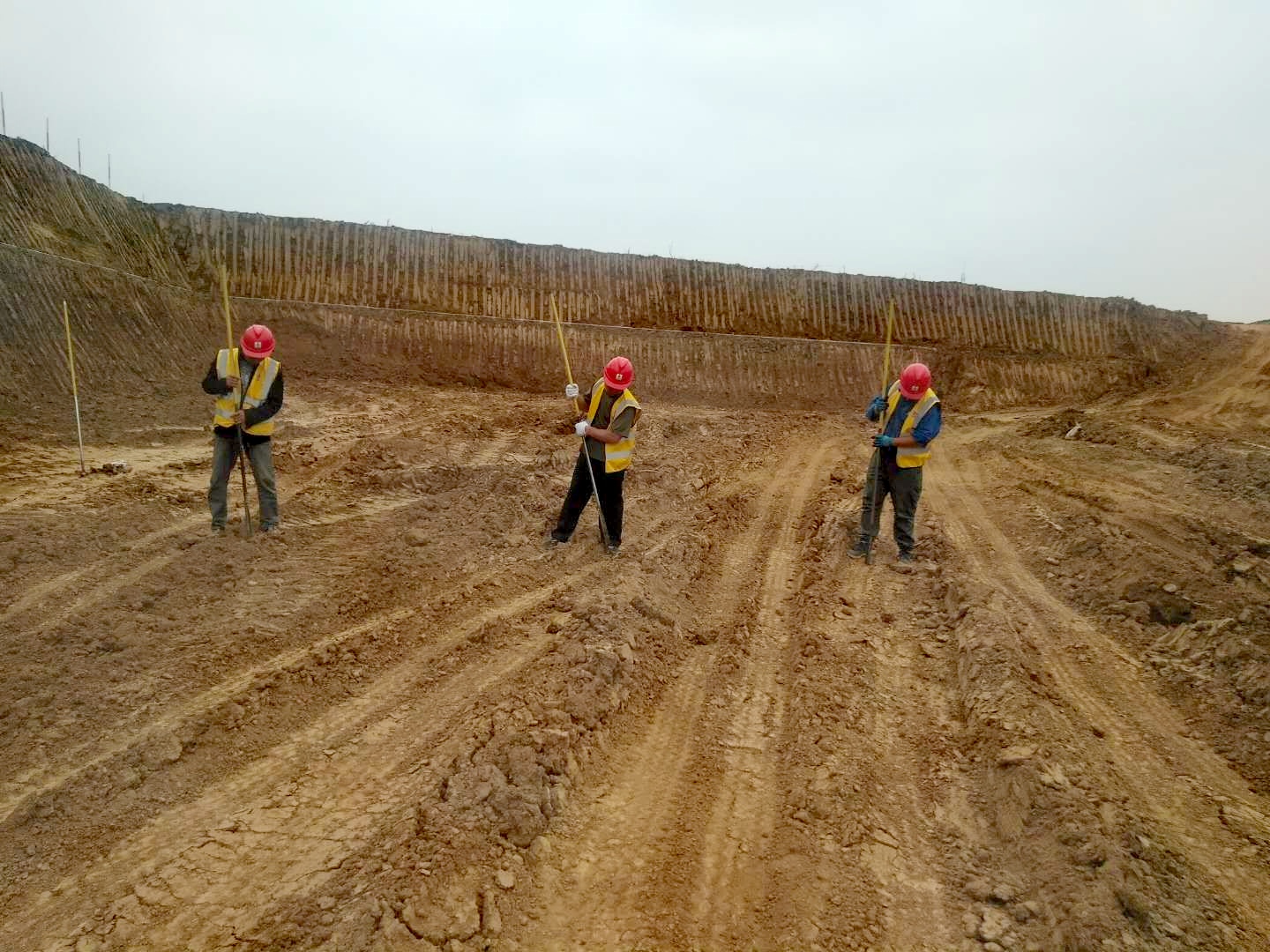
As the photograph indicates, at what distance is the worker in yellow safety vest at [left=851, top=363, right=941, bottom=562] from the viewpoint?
278 inches

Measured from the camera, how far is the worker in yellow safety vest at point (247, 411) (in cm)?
674

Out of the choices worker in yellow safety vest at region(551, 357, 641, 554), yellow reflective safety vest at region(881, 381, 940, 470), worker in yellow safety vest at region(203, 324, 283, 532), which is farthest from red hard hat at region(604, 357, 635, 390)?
worker in yellow safety vest at region(203, 324, 283, 532)

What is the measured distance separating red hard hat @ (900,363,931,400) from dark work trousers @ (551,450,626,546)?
249cm

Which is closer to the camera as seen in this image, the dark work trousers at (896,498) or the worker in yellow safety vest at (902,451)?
the worker in yellow safety vest at (902,451)

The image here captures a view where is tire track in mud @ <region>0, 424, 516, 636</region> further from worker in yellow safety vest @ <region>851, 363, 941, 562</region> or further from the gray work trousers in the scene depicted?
worker in yellow safety vest @ <region>851, 363, 941, 562</region>

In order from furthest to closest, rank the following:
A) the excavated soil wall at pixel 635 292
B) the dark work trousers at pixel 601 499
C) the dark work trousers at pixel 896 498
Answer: the excavated soil wall at pixel 635 292
the dark work trousers at pixel 896 498
the dark work trousers at pixel 601 499

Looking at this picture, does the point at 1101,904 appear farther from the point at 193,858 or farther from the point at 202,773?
the point at 202,773

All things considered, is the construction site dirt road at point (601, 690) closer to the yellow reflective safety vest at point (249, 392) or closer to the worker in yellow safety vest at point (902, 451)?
the worker in yellow safety vest at point (902, 451)

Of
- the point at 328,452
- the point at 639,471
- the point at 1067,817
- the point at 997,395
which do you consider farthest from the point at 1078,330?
the point at 1067,817

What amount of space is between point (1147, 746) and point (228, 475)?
271 inches

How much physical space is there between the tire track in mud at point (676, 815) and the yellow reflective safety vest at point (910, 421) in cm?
207

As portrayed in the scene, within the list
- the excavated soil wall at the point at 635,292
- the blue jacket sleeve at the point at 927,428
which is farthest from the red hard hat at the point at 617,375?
the excavated soil wall at the point at 635,292

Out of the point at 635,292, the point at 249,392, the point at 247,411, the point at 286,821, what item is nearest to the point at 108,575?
the point at 247,411

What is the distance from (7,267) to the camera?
11.1 metres
